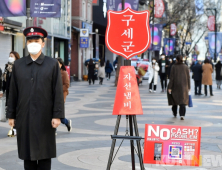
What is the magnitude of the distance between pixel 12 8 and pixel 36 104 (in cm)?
967

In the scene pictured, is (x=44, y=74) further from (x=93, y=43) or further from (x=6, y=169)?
(x=93, y=43)

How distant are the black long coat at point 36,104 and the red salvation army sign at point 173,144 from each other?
1459 mm

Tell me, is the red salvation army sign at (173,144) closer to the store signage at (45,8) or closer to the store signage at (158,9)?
the store signage at (45,8)

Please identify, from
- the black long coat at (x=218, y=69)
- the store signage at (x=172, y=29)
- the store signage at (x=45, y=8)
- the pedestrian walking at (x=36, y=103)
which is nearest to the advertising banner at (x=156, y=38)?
the store signage at (x=172, y=29)

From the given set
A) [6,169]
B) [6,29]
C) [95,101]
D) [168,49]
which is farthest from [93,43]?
[6,169]

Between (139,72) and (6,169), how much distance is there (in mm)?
22274

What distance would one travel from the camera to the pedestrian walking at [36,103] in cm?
518

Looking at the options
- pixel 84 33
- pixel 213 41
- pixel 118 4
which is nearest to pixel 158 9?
pixel 213 41

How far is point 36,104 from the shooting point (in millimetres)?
5180

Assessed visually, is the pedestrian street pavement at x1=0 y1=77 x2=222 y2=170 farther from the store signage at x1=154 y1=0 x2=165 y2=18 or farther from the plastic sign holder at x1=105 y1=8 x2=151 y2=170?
the store signage at x1=154 y1=0 x2=165 y2=18

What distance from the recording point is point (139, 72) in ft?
95.3

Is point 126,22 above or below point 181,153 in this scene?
above

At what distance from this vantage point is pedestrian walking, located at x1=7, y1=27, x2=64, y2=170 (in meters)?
5.18

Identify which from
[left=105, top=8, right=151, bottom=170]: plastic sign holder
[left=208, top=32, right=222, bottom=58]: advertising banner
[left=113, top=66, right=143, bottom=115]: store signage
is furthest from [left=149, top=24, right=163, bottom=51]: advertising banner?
[left=113, top=66, right=143, bottom=115]: store signage
